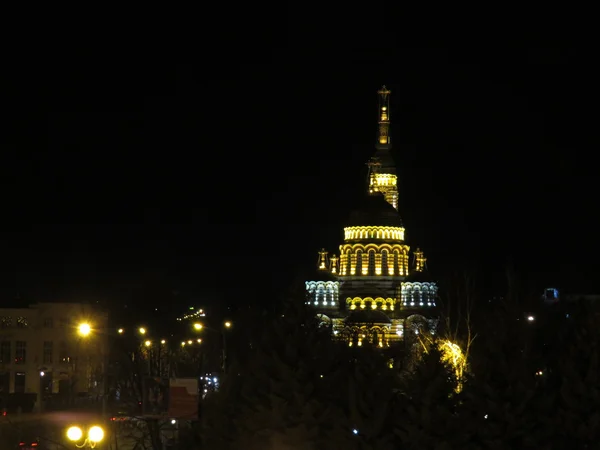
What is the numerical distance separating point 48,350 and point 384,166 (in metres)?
74.1

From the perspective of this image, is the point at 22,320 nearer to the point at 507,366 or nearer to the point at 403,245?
the point at 403,245

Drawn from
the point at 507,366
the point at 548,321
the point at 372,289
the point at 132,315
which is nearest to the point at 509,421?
the point at 507,366

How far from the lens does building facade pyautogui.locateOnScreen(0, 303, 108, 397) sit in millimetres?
94500

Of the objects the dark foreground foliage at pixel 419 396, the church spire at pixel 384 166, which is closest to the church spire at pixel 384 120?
the church spire at pixel 384 166

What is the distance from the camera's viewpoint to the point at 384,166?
167125mm

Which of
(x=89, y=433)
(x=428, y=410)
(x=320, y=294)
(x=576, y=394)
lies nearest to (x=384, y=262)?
(x=320, y=294)

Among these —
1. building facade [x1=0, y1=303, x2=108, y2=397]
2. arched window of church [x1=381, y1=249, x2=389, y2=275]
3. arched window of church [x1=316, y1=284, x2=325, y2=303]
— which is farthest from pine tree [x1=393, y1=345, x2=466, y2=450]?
arched window of church [x1=381, y1=249, x2=389, y2=275]

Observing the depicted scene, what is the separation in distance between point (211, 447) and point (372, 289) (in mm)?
115077

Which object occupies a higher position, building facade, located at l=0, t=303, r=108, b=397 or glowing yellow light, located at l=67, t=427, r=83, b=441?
building facade, located at l=0, t=303, r=108, b=397

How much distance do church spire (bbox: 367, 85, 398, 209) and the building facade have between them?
220 ft

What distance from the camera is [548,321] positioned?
37.6 meters

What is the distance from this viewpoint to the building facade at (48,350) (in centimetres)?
9450

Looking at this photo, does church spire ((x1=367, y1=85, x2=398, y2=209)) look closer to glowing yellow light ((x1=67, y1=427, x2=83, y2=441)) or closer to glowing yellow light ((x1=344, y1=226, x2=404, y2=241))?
glowing yellow light ((x1=344, y1=226, x2=404, y2=241))

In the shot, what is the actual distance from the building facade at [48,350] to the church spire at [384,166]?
66.9m
